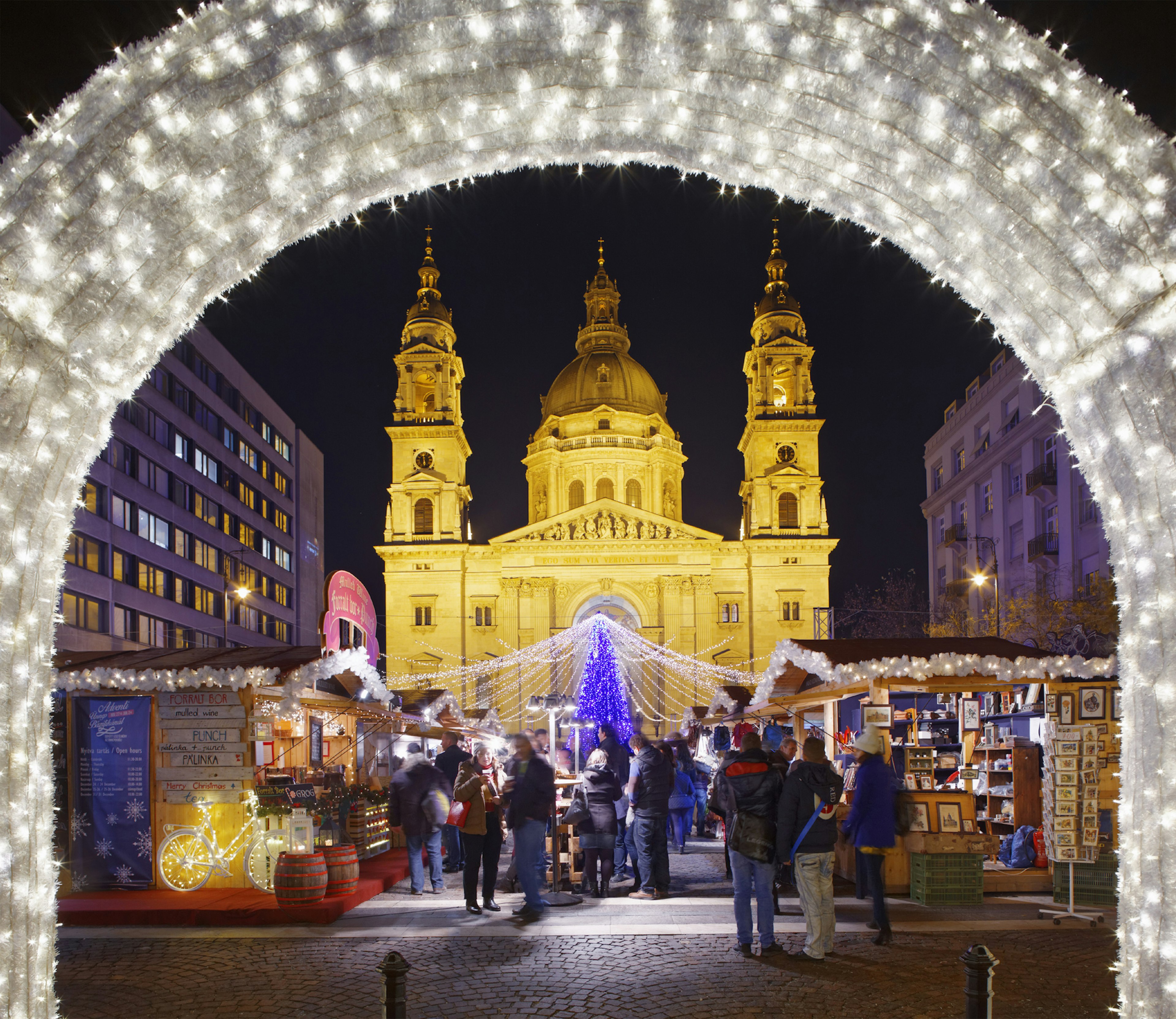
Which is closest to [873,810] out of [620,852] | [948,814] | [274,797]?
[948,814]

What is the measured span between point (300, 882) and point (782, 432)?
175 ft

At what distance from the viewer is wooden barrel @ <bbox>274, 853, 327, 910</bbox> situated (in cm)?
983

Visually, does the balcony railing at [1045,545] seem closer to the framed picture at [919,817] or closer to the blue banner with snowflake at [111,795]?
the framed picture at [919,817]

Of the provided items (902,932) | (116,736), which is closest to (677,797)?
(902,932)

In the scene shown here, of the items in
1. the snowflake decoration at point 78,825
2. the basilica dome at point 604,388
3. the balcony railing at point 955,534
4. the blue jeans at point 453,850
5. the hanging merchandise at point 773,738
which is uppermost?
the basilica dome at point 604,388

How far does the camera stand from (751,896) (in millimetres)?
8477

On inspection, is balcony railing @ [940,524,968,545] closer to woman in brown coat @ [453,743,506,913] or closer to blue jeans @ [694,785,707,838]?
blue jeans @ [694,785,707,838]

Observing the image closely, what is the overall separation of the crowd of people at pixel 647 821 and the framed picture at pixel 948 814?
3.96 feet

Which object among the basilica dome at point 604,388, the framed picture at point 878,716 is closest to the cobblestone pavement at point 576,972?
the framed picture at point 878,716

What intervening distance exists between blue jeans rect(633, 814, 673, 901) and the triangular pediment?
48.3 meters

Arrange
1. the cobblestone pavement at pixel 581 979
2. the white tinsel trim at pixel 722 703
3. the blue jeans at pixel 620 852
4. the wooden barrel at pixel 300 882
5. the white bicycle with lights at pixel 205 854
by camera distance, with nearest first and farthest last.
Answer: the cobblestone pavement at pixel 581 979 < the wooden barrel at pixel 300 882 < the white bicycle with lights at pixel 205 854 < the blue jeans at pixel 620 852 < the white tinsel trim at pixel 722 703

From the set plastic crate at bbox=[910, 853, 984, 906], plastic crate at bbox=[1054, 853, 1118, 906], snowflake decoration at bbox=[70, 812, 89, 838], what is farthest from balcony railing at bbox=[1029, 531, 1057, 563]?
snowflake decoration at bbox=[70, 812, 89, 838]

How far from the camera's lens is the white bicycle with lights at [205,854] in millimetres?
11000

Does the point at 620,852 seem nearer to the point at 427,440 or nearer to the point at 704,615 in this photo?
the point at 704,615
